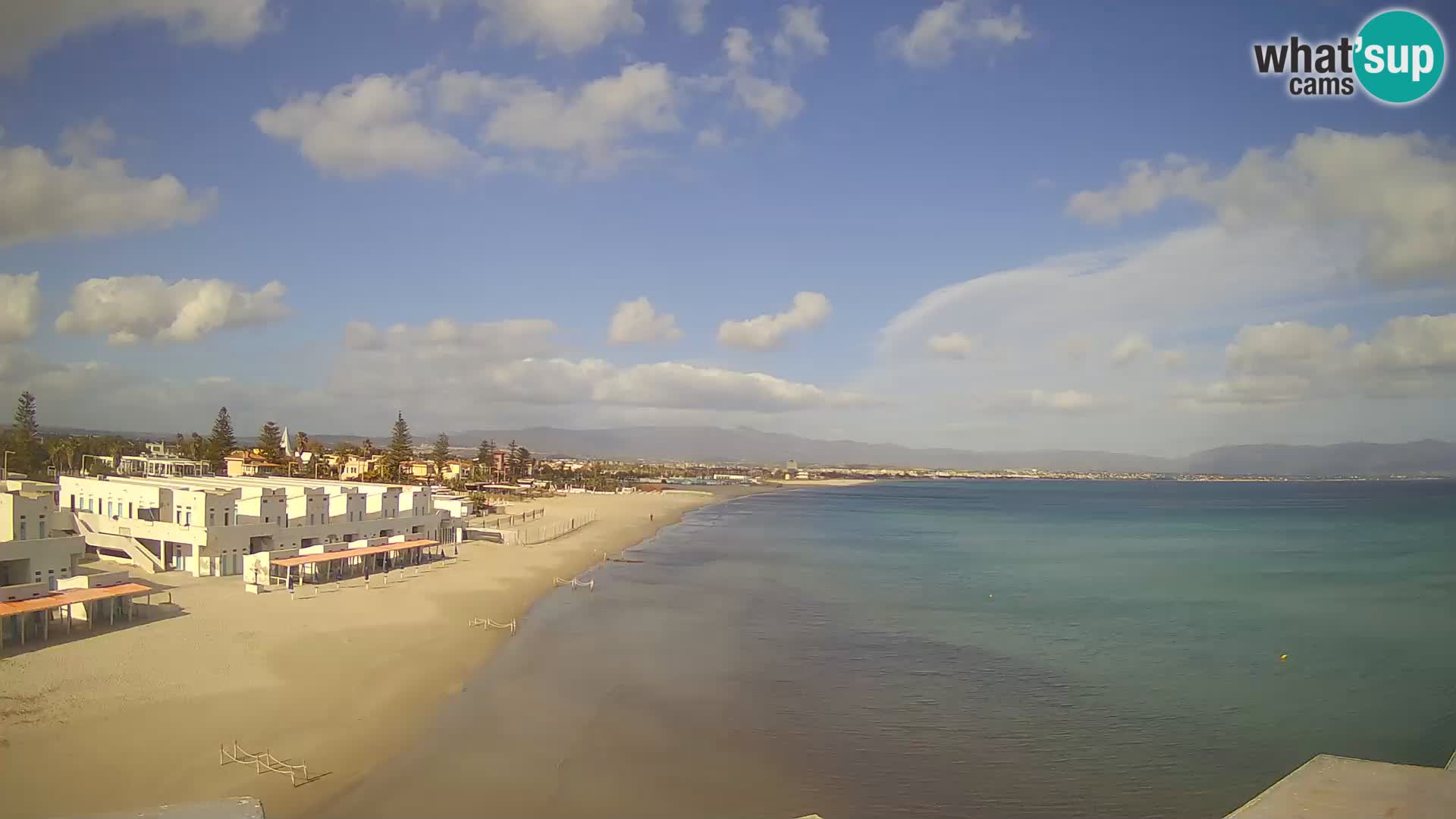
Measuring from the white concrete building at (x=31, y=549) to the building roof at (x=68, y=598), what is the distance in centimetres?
73

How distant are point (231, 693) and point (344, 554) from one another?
50.8 ft

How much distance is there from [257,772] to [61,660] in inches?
375

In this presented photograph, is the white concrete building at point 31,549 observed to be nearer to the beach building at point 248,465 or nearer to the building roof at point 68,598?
the building roof at point 68,598

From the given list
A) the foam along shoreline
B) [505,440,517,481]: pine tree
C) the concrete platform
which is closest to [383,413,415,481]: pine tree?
[505,440,517,481]: pine tree

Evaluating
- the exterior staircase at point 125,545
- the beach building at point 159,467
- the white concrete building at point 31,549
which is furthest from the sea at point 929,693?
Result: the beach building at point 159,467

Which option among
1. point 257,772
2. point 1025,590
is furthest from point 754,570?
point 257,772

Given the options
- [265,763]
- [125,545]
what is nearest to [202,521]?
[125,545]

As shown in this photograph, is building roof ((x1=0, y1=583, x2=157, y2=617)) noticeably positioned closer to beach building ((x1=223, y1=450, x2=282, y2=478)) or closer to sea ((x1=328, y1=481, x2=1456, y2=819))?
sea ((x1=328, y1=481, x2=1456, y2=819))

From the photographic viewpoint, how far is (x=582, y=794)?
47.7ft

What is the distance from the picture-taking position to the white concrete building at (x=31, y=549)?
Result: 2378cm

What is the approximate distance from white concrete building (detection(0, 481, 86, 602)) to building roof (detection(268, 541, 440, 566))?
6.83 m

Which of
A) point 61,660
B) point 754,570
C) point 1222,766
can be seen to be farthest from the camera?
point 754,570

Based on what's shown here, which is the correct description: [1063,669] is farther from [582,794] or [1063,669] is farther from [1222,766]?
[582,794]

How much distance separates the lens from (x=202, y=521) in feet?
106
